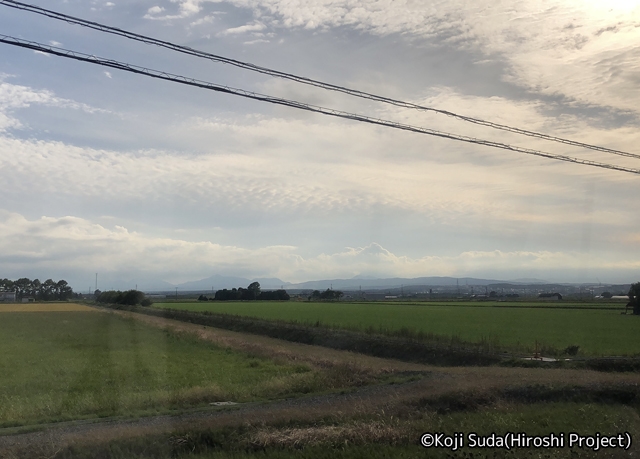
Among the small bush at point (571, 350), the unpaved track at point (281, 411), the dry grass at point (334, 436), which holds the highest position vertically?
the dry grass at point (334, 436)

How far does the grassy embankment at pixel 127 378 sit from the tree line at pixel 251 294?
293 ft

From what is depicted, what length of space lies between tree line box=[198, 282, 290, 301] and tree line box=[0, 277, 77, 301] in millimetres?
44665

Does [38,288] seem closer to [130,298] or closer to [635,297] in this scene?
[130,298]

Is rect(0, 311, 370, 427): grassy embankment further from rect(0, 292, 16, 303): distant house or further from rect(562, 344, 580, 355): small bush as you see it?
rect(0, 292, 16, 303): distant house

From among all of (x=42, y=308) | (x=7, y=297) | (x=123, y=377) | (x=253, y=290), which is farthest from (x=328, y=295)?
(x=123, y=377)

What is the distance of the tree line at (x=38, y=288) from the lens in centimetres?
13700

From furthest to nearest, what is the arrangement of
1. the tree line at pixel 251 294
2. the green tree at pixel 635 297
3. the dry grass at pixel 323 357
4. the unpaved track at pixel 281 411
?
the tree line at pixel 251 294, the green tree at pixel 635 297, the dry grass at pixel 323 357, the unpaved track at pixel 281 411

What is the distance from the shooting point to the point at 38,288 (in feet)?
455

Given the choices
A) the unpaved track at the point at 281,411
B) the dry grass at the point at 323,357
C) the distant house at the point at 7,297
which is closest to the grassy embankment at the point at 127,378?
the dry grass at the point at 323,357

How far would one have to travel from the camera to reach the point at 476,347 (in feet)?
82.6

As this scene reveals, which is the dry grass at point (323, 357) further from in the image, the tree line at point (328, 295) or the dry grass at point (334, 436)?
the tree line at point (328, 295)

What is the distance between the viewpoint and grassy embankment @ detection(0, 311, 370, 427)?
1431 centimetres

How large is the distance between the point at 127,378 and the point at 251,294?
346ft

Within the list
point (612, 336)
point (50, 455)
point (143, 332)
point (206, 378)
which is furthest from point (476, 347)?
point (143, 332)
